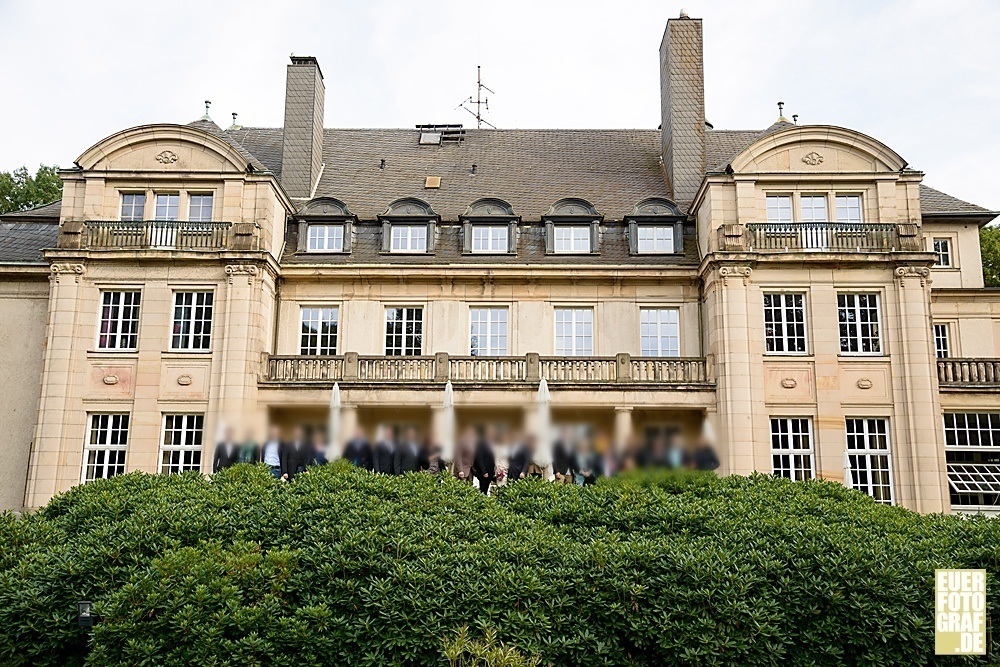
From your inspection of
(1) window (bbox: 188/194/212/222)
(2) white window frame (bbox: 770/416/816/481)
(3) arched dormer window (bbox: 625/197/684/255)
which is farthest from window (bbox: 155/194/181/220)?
(2) white window frame (bbox: 770/416/816/481)

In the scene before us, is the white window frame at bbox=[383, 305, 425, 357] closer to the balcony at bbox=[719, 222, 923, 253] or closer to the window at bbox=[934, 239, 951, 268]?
the balcony at bbox=[719, 222, 923, 253]

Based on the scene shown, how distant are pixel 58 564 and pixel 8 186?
36.3 m

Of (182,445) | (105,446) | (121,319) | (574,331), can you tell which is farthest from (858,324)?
(105,446)

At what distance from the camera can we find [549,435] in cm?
2092

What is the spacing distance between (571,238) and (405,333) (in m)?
6.08

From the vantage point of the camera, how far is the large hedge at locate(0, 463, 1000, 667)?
8859mm

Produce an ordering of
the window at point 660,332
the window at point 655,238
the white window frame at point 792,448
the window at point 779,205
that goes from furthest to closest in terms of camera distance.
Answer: the window at point 655,238 < the window at point 660,332 < the window at point 779,205 < the white window frame at point 792,448

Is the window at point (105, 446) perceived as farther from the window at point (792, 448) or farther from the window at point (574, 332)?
the window at point (792, 448)

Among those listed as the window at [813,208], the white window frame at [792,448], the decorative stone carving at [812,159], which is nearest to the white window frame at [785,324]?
the white window frame at [792,448]

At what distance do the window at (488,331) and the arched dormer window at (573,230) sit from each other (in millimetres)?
2670

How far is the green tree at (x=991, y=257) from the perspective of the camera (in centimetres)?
3712

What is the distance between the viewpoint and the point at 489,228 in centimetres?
2753

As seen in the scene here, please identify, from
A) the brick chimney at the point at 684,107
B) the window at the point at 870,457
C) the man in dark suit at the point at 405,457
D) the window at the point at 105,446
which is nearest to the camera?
the man in dark suit at the point at 405,457

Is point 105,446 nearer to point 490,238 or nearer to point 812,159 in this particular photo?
point 490,238
